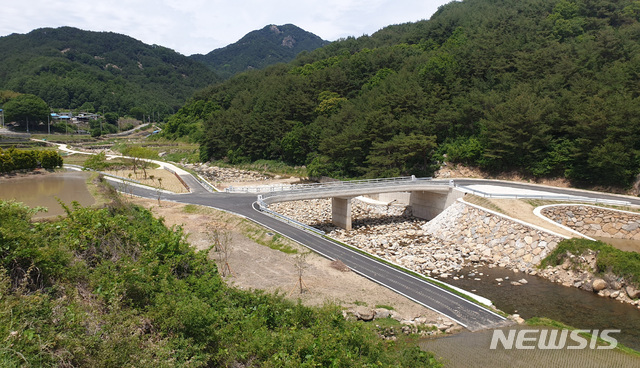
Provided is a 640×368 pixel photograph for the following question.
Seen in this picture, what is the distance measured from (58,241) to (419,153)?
4166cm

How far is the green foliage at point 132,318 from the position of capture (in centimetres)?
910

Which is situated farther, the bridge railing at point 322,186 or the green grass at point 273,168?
the green grass at point 273,168

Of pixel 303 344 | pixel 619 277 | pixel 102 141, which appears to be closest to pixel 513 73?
pixel 619 277

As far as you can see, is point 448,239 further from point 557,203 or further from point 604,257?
point 604,257

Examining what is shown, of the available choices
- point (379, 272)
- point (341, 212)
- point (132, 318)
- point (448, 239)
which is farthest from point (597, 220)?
point (132, 318)

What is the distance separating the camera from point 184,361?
1027 cm

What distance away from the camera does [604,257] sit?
74.5ft

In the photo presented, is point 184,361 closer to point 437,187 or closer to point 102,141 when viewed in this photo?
point 437,187

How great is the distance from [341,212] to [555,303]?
1995 centimetres

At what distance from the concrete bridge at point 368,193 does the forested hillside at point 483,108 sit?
7.90 m

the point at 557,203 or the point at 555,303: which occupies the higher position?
the point at 557,203

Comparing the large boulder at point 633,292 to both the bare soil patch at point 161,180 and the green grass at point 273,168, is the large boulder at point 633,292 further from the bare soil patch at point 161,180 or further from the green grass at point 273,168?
the green grass at point 273,168

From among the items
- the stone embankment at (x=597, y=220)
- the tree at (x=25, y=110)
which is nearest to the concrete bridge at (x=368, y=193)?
the stone embankment at (x=597, y=220)

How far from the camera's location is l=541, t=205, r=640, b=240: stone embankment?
30359mm
